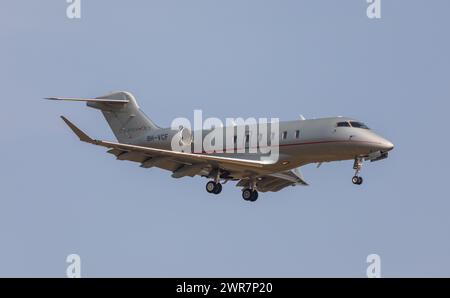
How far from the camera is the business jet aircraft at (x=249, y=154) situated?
44688 mm

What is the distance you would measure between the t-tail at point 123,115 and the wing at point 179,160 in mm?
3747

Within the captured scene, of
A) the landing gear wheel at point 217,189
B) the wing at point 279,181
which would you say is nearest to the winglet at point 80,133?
the landing gear wheel at point 217,189

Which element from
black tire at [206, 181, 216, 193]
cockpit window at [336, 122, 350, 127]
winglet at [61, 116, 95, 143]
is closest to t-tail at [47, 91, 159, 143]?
black tire at [206, 181, 216, 193]

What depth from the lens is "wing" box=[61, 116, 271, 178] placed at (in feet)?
152

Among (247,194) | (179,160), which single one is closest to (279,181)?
(247,194)

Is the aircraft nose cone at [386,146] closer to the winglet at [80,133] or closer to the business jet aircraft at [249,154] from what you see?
the business jet aircraft at [249,154]

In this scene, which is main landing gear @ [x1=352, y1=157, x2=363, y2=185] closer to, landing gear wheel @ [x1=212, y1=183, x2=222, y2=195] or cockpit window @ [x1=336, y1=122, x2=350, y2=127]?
cockpit window @ [x1=336, y1=122, x2=350, y2=127]

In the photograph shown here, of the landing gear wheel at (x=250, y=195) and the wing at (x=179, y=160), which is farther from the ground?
the wing at (x=179, y=160)

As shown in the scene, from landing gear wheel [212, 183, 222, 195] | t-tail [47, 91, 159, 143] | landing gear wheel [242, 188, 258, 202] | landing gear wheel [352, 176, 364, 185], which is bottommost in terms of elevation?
landing gear wheel [242, 188, 258, 202]

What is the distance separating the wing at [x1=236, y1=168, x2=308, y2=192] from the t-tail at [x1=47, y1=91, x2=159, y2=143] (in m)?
5.29

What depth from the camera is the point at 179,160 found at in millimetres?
47250

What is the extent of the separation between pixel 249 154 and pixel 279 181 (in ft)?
14.5

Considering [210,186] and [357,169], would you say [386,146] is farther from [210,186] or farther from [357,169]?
[210,186]
